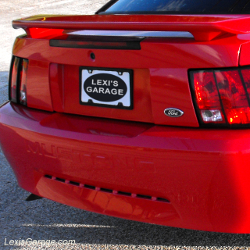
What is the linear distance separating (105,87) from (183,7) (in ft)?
2.90

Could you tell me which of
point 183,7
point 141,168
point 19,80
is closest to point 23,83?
point 19,80

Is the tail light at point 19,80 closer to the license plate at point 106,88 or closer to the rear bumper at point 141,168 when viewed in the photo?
the rear bumper at point 141,168

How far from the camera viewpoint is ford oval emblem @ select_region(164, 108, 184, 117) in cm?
179

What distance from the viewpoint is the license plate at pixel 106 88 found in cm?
189

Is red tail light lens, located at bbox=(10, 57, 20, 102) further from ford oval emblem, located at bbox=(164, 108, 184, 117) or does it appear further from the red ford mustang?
ford oval emblem, located at bbox=(164, 108, 184, 117)

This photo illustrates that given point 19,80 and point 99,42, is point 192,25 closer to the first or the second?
point 99,42

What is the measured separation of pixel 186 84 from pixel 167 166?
0.38 metres

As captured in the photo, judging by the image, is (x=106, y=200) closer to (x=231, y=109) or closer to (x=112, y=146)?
(x=112, y=146)

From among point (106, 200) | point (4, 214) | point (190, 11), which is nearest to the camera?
point (106, 200)

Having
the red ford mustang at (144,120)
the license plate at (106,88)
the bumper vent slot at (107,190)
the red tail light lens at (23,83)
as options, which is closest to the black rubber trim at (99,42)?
the red ford mustang at (144,120)

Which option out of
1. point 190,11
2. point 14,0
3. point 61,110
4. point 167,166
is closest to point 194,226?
Result: point 167,166

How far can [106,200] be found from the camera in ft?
6.47

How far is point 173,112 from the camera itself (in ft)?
5.90

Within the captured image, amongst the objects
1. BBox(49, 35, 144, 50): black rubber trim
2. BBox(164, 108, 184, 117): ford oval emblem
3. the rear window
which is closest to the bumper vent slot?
BBox(164, 108, 184, 117): ford oval emblem
